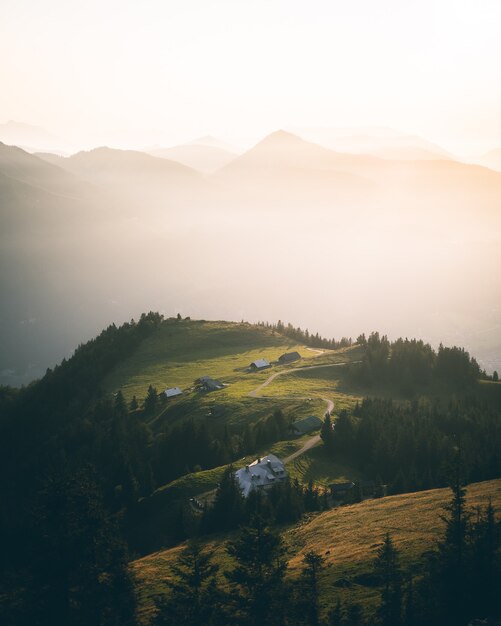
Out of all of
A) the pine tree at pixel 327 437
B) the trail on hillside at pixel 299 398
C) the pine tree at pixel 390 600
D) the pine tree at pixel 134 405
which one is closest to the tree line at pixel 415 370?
the trail on hillside at pixel 299 398

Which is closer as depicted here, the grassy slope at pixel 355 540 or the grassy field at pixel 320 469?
the grassy slope at pixel 355 540

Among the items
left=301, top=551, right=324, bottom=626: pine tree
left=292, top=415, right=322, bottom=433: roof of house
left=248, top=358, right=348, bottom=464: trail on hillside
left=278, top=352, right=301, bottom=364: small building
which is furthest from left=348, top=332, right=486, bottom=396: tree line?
left=301, top=551, right=324, bottom=626: pine tree

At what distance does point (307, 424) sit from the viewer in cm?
10744

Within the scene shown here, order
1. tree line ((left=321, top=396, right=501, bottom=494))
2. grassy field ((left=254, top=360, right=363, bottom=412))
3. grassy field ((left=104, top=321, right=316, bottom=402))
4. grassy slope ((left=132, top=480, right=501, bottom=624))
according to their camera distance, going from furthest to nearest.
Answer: grassy field ((left=104, top=321, right=316, bottom=402)) → grassy field ((left=254, top=360, right=363, bottom=412)) → tree line ((left=321, top=396, right=501, bottom=494)) → grassy slope ((left=132, top=480, right=501, bottom=624))

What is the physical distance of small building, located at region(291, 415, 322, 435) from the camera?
348 ft

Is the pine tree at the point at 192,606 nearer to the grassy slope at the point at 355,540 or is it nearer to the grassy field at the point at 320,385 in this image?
the grassy slope at the point at 355,540

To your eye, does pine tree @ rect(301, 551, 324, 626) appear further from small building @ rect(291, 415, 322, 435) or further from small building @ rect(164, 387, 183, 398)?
small building @ rect(164, 387, 183, 398)

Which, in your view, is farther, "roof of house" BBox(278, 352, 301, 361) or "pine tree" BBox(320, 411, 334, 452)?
"roof of house" BBox(278, 352, 301, 361)

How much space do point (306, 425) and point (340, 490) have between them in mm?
25790

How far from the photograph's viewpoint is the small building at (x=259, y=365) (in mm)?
163875

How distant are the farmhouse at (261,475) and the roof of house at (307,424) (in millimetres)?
18115

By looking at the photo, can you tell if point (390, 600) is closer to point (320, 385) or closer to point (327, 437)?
point (327, 437)

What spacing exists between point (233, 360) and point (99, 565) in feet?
419

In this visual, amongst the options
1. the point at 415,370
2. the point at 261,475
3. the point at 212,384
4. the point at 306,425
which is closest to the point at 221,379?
the point at 212,384
